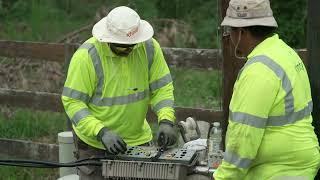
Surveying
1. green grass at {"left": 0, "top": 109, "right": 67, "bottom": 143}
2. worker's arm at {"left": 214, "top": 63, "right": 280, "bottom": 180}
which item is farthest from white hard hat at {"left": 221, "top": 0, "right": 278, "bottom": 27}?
green grass at {"left": 0, "top": 109, "right": 67, "bottom": 143}

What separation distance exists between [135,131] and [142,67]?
0.44 meters

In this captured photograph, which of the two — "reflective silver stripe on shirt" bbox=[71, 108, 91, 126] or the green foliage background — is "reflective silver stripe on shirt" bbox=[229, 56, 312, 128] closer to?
"reflective silver stripe on shirt" bbox=[71, 108, 91, 126]

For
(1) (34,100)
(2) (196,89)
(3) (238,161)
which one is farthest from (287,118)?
(2) (196,89)

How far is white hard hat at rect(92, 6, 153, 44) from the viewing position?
4.45 meters

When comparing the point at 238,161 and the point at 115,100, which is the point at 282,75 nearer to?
the point at 238,161

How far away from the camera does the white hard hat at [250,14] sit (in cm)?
344

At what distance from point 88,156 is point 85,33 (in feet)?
17.4

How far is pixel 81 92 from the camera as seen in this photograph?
14.7 feet

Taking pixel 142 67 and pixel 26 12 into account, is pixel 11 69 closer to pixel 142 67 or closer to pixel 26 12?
pixel 26 12

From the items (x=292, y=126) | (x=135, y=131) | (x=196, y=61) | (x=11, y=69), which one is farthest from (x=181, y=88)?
(x=292, y=126)

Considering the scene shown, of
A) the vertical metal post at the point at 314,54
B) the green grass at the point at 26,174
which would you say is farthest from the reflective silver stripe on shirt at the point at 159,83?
the green grass at the point at 26,174

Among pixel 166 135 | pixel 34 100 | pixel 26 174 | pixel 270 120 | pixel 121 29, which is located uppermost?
pixel 121 29

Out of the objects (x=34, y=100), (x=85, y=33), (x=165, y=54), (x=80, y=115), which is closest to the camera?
(x=80, y=115)

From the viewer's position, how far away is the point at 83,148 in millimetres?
4730
